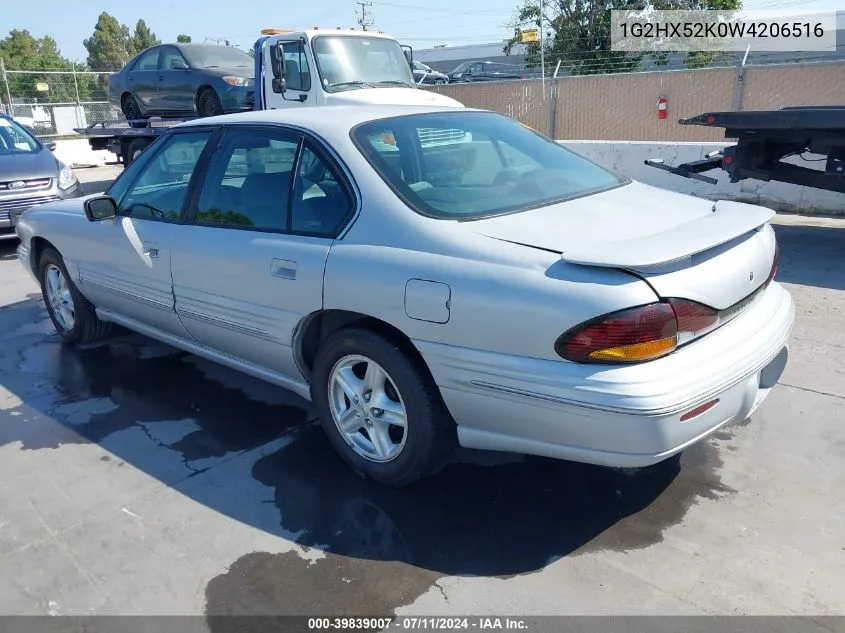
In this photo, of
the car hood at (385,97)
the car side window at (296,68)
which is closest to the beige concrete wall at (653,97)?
the car hood at (385,97)

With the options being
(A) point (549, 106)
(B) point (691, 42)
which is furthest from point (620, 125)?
(B) point (691, 42)

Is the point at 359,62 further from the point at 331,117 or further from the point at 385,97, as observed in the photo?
the point at 331,117

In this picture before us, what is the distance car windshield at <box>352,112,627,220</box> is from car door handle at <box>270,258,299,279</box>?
0.60m

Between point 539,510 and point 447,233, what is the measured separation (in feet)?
4.08

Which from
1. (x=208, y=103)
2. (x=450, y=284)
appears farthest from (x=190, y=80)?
(x=450, y=284)

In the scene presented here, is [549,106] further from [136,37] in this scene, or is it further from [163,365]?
[136,37]

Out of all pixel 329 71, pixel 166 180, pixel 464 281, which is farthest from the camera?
pixel 329 71

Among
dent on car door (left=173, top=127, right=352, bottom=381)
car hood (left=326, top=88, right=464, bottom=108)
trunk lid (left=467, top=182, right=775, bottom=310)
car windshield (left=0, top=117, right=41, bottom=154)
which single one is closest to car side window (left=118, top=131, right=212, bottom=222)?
dent on car door (left=173, top=127, right=352, bottom=381)

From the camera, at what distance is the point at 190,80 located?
38.2 feet

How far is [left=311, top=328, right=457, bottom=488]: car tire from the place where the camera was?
2959 mm

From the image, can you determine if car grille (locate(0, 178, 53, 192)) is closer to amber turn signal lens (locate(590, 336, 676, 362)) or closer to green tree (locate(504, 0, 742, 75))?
amber turn signal lens (locate(590, 336, 676, 362))

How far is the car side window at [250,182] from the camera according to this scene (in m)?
3.53

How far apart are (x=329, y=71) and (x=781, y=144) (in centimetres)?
534

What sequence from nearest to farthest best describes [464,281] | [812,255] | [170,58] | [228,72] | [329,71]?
1. [464,281]
2. [812,255]
3. [329,71]
4. [228,72]
5. [170,58]
